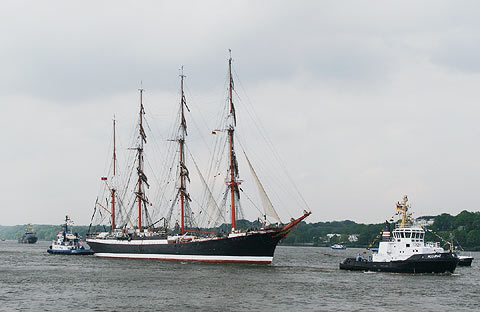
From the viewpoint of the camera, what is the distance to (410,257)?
71125 mm

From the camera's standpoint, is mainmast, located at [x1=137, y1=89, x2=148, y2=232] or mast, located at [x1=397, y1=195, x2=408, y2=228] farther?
mainmast, located at [x1=137, y1=89, x2=148, y2=232]

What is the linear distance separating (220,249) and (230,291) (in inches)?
1253

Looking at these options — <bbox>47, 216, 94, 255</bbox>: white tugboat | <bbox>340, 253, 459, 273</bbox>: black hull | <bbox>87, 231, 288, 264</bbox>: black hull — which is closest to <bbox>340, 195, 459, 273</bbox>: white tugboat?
<bbox>340, 253, 459, 273</bbox>: black hull

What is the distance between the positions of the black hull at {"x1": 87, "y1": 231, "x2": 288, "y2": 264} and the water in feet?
23.6

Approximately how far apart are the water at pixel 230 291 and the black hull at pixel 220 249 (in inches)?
283

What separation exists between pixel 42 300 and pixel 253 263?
40975 mm

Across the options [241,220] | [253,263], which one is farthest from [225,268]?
[241,220]

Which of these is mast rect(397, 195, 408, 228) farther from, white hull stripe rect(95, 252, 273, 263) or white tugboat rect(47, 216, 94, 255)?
white tugboat rect(47, 216, 94, 255)

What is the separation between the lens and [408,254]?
236ft

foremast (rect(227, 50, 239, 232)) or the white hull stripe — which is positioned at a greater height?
foremast (rect(227, 50, 239, 232))

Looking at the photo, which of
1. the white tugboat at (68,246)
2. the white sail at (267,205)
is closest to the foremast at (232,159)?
the white sail at (267,205)

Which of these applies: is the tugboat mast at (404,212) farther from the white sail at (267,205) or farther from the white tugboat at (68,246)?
the white tugboat at (68,246)

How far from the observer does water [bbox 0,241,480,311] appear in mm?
45312

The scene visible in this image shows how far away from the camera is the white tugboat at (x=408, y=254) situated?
70.3 metres
